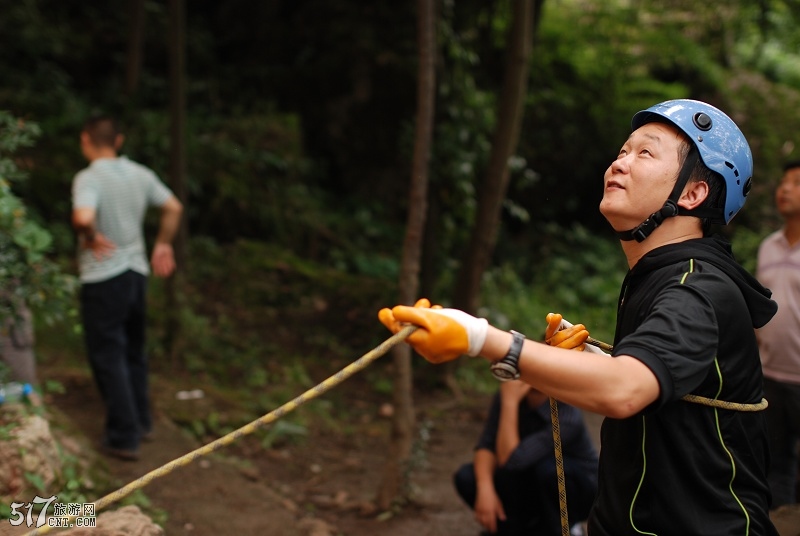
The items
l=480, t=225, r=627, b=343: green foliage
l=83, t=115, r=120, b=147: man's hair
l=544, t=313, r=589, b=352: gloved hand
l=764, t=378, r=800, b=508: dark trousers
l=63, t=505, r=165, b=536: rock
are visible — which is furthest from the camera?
l=480, t=225, r=627, b=343: green foliage

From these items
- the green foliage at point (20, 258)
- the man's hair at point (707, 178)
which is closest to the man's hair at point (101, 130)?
the green foliage at point (20, 258)

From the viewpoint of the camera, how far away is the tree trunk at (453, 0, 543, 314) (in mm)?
6406

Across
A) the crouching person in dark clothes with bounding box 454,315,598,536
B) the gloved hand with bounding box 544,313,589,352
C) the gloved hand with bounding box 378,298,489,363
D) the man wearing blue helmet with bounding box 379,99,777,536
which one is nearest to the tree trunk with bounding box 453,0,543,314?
the crouching person in dark clothes with bounding box 454,315,598,536

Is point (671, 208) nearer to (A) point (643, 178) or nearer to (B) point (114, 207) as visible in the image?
(A) point (643, 178)

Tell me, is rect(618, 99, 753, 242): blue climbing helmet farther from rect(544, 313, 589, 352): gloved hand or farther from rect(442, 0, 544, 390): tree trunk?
rect(442, 0, 544, 390): tree trunk

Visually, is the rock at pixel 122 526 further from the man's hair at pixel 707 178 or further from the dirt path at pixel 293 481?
the man's hair at pixel 707 178

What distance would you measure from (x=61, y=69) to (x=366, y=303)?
5957 mm

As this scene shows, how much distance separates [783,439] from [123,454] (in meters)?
3.95

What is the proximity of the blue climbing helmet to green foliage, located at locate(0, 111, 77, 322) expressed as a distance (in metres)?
3.11

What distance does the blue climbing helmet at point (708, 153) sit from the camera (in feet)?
6.97

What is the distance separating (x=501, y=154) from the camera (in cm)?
671

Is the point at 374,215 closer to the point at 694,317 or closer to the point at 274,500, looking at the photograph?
the point at 274,500

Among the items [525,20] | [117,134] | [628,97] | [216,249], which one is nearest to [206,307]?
[216,249]

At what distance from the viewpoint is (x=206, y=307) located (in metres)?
8.44
